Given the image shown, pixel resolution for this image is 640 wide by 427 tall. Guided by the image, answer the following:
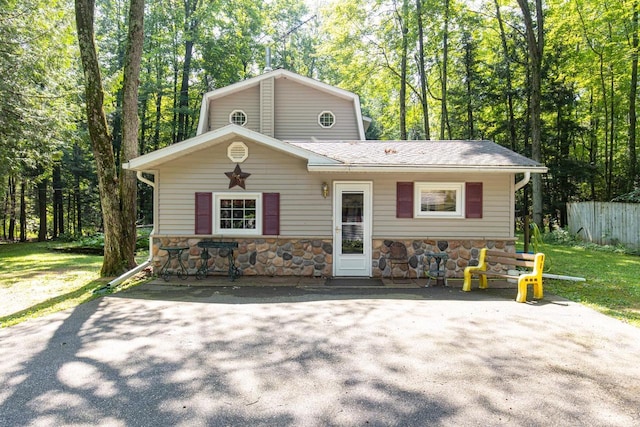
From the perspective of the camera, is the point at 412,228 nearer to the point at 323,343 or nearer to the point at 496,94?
the point at 323,343

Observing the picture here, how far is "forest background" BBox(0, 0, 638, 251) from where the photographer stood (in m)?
18.1

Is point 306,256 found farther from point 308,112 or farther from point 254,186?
point 308,112

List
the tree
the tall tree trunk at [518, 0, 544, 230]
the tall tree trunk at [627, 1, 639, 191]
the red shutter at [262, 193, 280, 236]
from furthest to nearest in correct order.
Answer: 1. the tall tree trunk at [627, 1, 639, 191]
2. the tall tree trunk at [518, 0, 544, 230]
3. the red shutter at [262, 193, 280, 236]
4. the tree

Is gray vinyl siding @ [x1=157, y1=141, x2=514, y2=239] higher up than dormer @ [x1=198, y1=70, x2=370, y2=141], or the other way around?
dormer @ [x1=198, y1=70, x2=370, y2=141]

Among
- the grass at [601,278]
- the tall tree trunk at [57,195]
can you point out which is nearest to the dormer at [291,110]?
the grass at [601,278]

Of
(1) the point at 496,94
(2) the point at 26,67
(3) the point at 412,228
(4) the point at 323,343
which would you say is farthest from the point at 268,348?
(1) the point at 496,94

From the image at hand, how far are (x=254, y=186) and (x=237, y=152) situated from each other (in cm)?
79

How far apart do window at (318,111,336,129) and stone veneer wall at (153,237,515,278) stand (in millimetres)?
5886

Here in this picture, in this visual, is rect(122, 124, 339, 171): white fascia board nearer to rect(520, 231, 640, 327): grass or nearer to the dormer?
rect(520, 231, 640, 327): grass

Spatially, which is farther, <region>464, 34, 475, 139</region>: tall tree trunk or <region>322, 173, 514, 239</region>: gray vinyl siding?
<region>464, 34, 475, 139</region>: tall tree trunk

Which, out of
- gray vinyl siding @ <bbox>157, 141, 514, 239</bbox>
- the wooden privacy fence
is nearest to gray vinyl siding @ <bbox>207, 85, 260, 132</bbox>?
gray vinyl siding @ <bbox>157, 141, 514, 239</bbox>

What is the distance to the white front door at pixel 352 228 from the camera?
26.8 feet

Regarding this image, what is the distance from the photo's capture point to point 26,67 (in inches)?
460

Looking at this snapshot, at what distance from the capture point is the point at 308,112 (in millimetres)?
12859
